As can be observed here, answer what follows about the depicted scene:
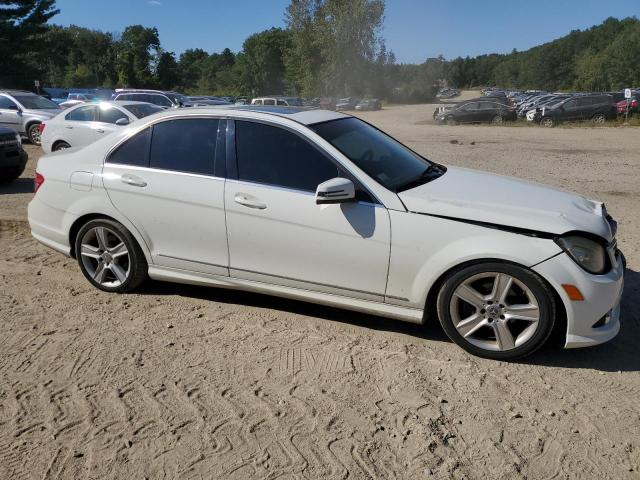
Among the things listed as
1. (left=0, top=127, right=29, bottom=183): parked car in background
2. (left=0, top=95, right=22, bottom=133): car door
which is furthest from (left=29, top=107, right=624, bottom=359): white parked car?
(left=0, top=95, right=22, bottom=133): car door

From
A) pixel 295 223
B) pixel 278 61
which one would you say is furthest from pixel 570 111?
pixel 278 61

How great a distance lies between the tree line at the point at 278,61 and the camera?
181ft

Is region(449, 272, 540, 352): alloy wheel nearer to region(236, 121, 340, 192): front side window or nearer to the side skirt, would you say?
the side skirt

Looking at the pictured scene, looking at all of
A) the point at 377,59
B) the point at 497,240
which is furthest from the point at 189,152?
the point at 377,59

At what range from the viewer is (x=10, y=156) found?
31.7 ft

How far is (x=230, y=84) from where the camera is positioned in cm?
9881

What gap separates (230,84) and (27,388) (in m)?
101

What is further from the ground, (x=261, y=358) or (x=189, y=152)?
(x=189, y=152)

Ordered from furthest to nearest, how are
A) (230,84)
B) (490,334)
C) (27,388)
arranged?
(230,84), (490,334), (27,388)

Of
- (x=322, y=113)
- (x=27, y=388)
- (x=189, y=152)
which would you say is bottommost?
(x=27, y=388)

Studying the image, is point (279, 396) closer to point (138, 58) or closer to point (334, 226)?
point (334, 226)

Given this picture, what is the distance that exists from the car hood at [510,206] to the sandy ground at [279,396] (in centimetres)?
92

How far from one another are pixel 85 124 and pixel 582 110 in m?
24.3

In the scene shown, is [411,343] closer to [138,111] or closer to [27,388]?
[27,388]
